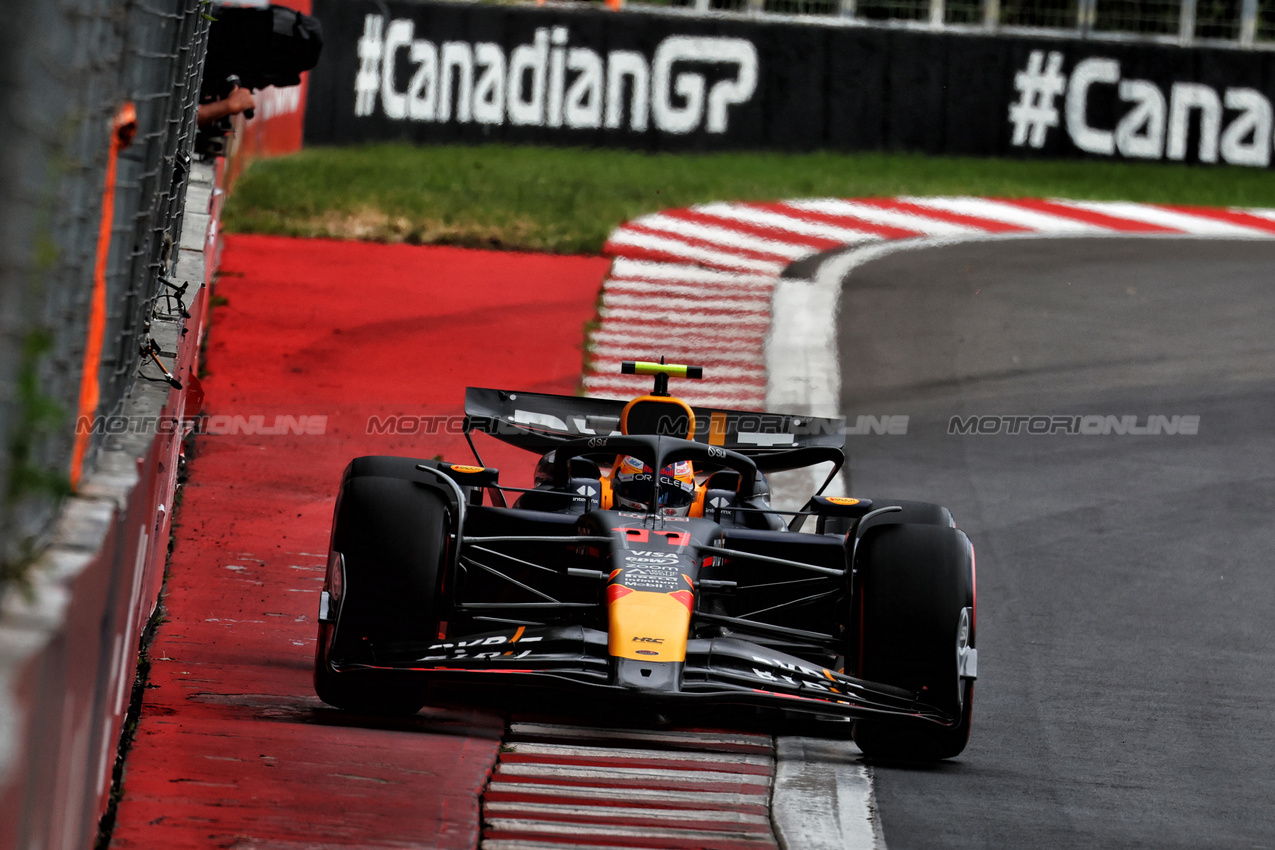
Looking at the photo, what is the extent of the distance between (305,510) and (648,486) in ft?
9.62

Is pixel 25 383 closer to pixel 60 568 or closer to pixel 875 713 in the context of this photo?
pixel 60 568

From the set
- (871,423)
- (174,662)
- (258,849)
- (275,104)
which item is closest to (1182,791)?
(258,849)

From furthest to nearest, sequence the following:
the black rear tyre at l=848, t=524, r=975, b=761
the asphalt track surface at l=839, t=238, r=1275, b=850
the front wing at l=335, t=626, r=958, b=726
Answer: the black rear tyre at l=848, t=524, r=975, b=761 < the asphalt track surface at l=839, t=238, r=1275, b=850 < the front wing at l=335, t=626, r=958, b=726

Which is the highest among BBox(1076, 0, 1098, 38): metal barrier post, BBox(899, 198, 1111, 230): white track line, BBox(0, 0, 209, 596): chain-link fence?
BBox(1076, 0, 1098, 38): metal barrier post

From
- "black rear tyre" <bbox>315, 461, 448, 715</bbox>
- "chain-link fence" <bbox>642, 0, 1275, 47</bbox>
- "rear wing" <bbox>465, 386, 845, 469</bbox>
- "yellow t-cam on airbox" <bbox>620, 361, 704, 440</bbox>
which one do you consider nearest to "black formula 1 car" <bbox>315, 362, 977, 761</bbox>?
"black rear tyre" <bbox>315, 461, 448, 715</bbox>

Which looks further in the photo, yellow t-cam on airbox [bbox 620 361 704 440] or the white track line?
the white track line

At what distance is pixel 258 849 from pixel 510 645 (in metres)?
1.22

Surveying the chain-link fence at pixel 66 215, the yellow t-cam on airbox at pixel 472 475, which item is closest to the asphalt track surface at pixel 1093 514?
the yellow t-cam on airbox at pixel 472 475

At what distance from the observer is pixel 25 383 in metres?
2.72

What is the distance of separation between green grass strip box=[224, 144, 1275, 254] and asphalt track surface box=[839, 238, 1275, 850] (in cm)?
199

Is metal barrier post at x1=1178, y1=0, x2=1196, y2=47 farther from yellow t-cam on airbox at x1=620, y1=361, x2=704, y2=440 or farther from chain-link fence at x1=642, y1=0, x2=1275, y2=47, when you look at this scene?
yellow t-cam on airbox at x1=620, y1=361, x2=704, y2=440

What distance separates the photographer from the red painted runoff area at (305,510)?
4.81m

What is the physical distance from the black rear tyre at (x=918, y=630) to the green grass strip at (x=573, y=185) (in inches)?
363

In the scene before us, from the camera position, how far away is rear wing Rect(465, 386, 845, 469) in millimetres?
7090
